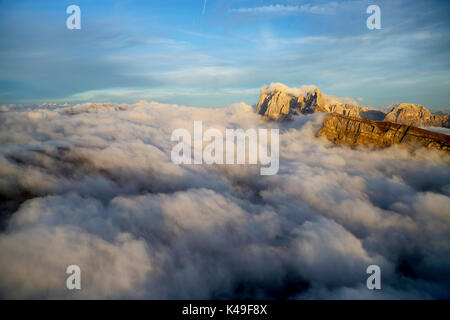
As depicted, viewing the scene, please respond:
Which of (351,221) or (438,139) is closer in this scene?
(351,221)

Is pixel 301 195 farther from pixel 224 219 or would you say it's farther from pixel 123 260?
pixel 123 260

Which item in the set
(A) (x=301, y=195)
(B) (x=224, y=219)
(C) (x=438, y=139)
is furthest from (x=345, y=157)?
(B) (x=224, y=219)

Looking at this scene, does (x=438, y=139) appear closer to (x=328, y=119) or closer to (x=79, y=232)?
(x=328, y=119)
